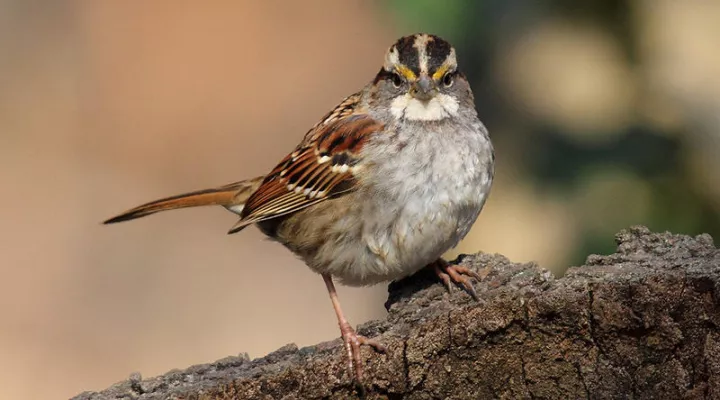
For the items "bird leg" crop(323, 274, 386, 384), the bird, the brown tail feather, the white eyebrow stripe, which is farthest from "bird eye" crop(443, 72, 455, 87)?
"bird leg" crop(323, 274, 386, 384)

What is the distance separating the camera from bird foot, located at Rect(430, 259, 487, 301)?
116 inches

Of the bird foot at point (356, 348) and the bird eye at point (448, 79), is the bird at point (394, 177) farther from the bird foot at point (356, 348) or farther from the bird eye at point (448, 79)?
the bird foot at point (356, 348)

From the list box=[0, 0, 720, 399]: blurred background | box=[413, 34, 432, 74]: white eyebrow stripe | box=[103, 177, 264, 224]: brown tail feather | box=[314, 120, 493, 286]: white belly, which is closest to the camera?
box=[314, 120, 493, 286]: white belly

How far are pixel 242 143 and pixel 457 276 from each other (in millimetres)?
4589

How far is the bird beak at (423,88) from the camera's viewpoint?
367 cm

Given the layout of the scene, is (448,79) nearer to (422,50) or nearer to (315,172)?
(422,50)

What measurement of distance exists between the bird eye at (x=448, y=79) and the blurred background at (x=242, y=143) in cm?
35

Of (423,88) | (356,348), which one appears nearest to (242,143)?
(423,88)

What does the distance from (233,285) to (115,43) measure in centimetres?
213

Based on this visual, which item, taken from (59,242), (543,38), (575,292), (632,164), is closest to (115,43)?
(59,242)

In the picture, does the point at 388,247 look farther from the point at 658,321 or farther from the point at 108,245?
the point at 108,245

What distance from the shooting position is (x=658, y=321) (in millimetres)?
2627

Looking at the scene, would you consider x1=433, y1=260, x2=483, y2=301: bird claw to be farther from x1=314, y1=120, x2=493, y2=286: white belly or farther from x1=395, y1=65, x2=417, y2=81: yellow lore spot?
x1=395, y1=65, x2=417, y2=81: yellow lore spot

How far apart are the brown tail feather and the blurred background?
774mm
